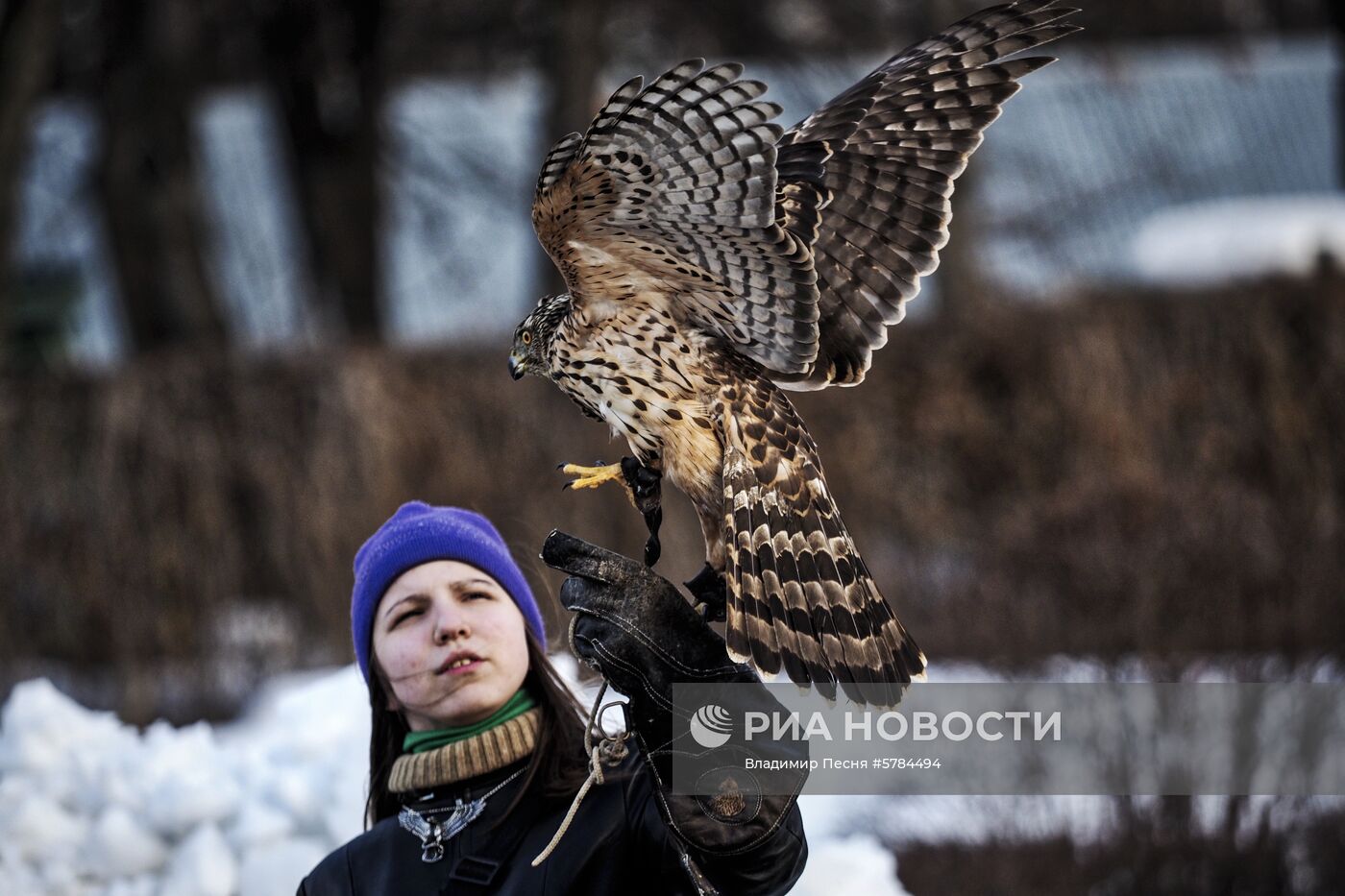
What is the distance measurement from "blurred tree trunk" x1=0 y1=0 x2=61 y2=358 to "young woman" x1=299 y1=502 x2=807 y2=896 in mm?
5708

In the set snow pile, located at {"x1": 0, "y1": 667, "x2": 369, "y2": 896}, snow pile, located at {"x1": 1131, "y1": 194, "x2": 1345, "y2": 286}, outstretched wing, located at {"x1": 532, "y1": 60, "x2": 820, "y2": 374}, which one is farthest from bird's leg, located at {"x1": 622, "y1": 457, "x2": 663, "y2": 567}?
snow pile, located at {"x1": 1131, "y1": 194, "x2": 1345, "y2": 286}

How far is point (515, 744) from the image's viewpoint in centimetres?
254

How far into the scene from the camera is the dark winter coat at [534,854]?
7.77 ft

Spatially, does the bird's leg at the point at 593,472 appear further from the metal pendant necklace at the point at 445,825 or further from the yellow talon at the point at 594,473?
the metal pendant necklace at the point at 445,825

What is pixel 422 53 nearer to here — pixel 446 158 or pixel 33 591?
pixel 446 158

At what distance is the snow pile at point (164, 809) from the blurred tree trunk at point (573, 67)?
608 cm

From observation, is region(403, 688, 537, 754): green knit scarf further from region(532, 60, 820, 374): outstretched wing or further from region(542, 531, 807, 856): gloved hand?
region(532, 60, 820, 374): outstretched wing

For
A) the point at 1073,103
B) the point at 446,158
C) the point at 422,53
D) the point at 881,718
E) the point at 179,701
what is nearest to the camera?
the point at 881,718

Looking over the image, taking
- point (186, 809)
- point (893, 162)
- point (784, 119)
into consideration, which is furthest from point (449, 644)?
point (784, 119)

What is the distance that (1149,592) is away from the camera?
17.2 feet

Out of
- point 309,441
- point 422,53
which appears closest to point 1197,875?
point 309,441

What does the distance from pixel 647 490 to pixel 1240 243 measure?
7800 mm

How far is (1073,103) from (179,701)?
12.5 meters

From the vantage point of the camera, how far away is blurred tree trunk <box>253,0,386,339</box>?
10570 millimetres
